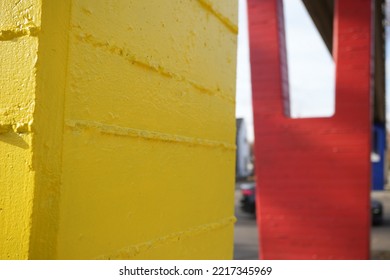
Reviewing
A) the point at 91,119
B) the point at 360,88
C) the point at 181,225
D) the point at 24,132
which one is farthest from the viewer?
the point at 360,88

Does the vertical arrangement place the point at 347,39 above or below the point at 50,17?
above

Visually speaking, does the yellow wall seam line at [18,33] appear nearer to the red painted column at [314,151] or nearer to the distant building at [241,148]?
the red painted column at [314,151]

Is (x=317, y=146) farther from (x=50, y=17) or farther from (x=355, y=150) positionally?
(x=50, y=17)

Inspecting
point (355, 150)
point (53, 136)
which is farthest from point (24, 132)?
point (355, 150)

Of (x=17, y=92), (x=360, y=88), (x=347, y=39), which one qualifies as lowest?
(x=17, y=92)

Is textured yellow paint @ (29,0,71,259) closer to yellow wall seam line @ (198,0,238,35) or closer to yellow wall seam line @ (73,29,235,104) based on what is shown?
yellow wall seam line @ (73,29,235,104)

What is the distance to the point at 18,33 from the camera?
1.11 metres

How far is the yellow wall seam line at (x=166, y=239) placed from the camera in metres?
1.34

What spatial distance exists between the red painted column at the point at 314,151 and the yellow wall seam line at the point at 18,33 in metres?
4.64

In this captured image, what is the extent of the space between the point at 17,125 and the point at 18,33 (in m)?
0.21

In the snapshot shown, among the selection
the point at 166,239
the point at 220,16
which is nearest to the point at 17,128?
the point at 166,239

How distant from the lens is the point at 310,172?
551 centimetres

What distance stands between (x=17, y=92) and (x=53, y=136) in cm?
13

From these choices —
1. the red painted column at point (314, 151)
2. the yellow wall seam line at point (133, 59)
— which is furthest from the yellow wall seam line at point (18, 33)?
the red painted column at point (314, 151)
